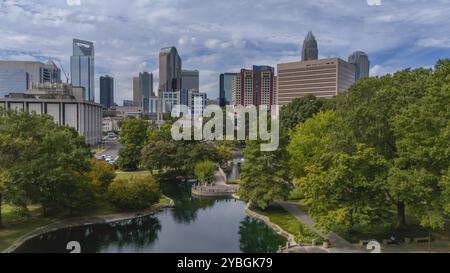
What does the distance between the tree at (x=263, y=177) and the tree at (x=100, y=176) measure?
6130 mm

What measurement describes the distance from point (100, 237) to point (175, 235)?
2728mm

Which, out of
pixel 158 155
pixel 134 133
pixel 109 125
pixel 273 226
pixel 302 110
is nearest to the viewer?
pixel 273 226

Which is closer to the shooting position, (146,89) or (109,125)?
(109,125)

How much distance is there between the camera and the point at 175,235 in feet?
45.9

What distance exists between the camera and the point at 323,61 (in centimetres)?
5244

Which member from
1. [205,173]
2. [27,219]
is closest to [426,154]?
[27,219]

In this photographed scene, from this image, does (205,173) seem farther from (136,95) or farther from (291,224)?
(136,95)

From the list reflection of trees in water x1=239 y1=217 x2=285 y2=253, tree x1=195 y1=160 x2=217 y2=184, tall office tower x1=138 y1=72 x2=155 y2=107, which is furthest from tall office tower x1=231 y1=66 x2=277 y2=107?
reflection of trees in water x1=239 y1=217 x2=285 y2=253

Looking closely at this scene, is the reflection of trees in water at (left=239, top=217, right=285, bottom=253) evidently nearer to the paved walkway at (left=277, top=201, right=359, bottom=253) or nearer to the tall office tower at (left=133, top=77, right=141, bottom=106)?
the paved walkway at (left=277, top=201, right=359, bottom=253)

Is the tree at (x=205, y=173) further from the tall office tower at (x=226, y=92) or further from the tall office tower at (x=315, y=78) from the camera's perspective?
the tall office tower at (x=226, y=92)

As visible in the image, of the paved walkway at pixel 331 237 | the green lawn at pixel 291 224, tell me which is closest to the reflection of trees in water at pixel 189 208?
the green lawn at pixel 291 224

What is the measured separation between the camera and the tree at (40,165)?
518 inches
